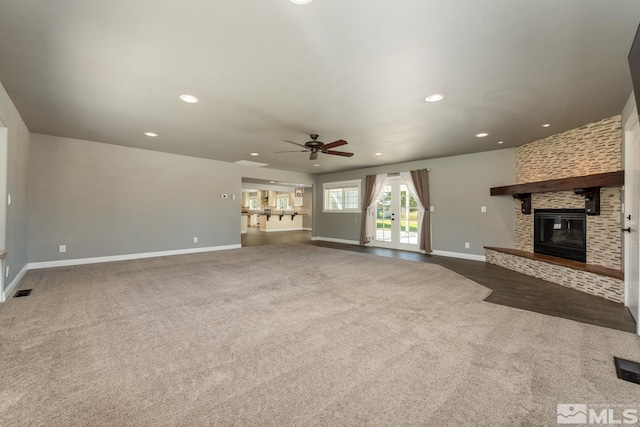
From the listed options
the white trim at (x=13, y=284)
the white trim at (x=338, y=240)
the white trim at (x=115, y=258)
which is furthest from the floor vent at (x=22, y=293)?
the white trim at (x=338, y=240)

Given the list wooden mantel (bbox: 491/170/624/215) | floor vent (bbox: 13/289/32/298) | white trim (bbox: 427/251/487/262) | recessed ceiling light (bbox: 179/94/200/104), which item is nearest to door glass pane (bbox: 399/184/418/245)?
white trim (bbox: 427/251/487/262)

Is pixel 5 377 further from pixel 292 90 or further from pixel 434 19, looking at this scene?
pixel 434 19

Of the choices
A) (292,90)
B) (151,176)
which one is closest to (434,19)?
(292,90)

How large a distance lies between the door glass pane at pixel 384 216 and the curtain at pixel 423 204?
0.94 m

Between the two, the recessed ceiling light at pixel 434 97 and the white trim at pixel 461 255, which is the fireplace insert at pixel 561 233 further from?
the recessed ceiling light at pixel 434 97

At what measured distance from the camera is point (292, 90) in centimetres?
307

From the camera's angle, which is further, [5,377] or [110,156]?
[110,156]

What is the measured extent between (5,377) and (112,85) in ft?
9.21

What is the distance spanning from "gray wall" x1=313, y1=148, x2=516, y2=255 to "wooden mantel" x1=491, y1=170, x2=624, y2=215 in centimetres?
64

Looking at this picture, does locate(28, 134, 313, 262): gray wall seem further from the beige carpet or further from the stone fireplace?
the stone fireplace

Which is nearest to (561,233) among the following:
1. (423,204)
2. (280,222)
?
(423,204)

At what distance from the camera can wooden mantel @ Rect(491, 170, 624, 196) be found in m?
3.48

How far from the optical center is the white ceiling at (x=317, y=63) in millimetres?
1882

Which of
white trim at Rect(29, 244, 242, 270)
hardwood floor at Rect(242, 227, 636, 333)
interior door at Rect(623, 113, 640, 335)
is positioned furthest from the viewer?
white trim at Rect(29, 244, 242, 270)
